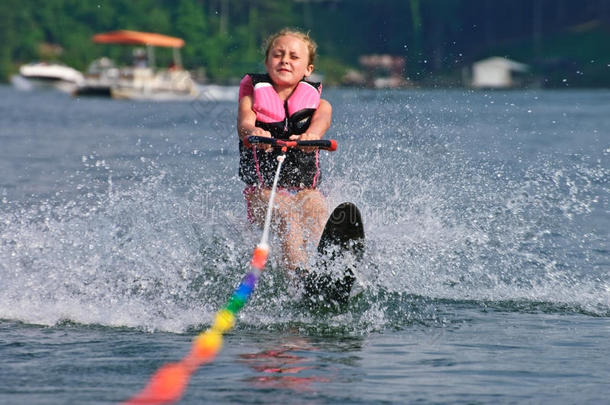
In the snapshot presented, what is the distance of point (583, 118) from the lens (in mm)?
31531

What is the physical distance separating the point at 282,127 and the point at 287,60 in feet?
1.34

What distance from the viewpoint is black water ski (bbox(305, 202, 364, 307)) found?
6.29 m

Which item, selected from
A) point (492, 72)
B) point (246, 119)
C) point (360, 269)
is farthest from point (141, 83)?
point (360, 269)

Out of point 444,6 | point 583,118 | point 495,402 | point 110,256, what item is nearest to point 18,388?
point 495,402

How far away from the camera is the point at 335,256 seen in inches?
251

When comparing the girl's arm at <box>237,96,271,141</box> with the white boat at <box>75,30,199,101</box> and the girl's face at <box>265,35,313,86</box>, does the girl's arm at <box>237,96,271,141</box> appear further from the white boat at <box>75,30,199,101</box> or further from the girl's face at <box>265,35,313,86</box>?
the white boat at <box>75,30,199,101</box>

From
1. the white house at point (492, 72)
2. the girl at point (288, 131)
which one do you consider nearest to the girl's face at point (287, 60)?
the girl at point (288, 131)

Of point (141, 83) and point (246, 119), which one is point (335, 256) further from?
point (141, 83)

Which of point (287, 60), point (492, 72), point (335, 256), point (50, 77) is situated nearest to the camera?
point (335, 256)

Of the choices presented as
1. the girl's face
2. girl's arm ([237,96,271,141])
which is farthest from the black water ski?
the girl's face

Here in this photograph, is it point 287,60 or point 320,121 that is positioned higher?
point 287,60

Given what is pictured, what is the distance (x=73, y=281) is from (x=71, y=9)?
88.0m

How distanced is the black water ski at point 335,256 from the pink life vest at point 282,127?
0.42 meters

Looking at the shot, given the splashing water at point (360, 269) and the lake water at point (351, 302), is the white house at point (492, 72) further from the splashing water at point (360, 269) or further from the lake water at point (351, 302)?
the splashing water at point (360, 269)
